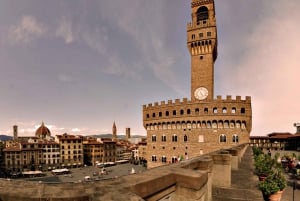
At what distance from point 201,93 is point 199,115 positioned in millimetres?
5615

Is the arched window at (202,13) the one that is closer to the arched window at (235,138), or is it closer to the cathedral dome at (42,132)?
the arched window at (235,138)

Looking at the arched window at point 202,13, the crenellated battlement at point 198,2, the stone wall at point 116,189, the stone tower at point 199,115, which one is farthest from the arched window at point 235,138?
the stone wall at point 116,189

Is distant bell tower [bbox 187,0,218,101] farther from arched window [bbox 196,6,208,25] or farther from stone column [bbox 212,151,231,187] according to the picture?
stone column [bbox 212,151,231,187]

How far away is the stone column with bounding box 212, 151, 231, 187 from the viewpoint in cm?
789

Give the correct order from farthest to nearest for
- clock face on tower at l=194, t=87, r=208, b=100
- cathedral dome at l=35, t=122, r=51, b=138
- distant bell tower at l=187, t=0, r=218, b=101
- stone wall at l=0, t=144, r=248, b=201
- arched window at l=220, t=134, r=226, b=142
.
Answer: cathedral dome at l=35, t=122, r=51, b=138 < distant bell tower at l=187, t=0, r=218, b=101 < clock face on tower at l=194, t=87, r=208, b=100 < arched window at l=220, t=134, r=226, b=142 < stone wall at l=0, t=144, r=248, b=201

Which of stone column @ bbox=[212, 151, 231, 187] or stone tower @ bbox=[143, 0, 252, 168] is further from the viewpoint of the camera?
stone tower @ bbox=[143, 0, 252, 168]

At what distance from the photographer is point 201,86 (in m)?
45.2

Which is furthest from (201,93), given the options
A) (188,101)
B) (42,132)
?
(42,132)

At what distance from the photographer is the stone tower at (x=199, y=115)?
4016 centimetres

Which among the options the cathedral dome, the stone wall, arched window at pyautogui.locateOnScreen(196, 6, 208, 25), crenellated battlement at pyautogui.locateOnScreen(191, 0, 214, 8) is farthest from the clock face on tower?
the cathedral dome

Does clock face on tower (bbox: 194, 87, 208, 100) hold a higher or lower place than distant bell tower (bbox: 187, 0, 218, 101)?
lower

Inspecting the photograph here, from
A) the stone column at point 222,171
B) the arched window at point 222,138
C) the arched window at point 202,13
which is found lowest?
the arched window at point 222,138

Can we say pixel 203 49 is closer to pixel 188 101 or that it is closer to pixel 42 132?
pixel 188 101

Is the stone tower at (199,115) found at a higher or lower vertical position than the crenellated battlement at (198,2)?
lower
